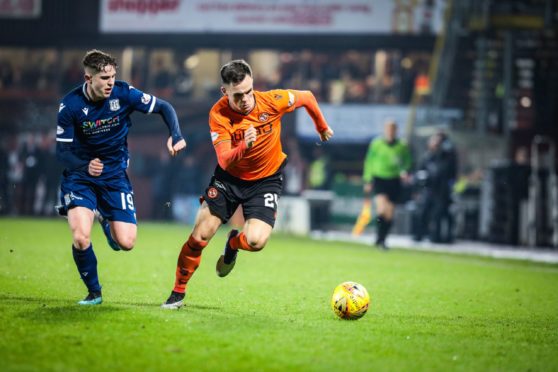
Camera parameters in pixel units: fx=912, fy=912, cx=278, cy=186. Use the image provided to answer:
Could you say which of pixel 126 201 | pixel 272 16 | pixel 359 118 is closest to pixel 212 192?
pixel 126 201

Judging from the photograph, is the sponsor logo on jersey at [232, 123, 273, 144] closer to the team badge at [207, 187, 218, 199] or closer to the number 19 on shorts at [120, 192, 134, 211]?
the team badge at [207, 187, 218, 199]

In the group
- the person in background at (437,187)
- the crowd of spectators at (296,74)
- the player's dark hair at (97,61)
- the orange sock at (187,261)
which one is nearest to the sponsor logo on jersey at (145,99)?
the player's dark hair at (97,61)

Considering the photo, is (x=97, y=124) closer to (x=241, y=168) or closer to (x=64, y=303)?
(x=241, y=168)

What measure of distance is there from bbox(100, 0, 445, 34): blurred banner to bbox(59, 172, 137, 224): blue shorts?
24.9 m

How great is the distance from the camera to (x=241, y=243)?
870 cm

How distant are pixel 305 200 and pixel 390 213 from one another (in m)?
7.20

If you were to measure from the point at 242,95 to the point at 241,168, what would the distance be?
865 mm

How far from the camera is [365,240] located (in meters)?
23.4

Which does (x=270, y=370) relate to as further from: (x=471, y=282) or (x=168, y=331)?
(x=471, y=282)

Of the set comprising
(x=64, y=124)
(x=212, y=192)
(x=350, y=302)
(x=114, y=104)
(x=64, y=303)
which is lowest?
(x=64, y=303)

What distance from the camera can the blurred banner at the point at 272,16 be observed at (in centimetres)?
3241

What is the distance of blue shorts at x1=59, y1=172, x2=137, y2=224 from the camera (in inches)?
330

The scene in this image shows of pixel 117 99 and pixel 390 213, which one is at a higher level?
pixel 117 99

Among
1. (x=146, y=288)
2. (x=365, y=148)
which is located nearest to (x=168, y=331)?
(x=146, y=288)
